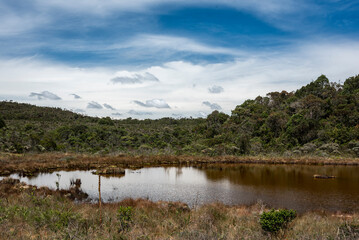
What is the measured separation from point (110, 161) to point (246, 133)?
107 ft

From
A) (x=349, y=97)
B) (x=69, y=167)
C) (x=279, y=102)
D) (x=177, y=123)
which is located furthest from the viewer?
(x=177, y=123)

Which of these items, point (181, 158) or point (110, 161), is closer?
point (110, 161)

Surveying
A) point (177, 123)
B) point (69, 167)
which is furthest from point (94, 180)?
point (177, 123)

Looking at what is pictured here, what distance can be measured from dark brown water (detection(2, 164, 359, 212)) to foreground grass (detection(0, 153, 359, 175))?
367 centimetres

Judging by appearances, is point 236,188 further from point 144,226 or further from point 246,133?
point 246,133

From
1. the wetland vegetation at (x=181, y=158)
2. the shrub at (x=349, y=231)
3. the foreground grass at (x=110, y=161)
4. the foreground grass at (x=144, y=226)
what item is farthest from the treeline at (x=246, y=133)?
the shrub at (x=349, y=231)

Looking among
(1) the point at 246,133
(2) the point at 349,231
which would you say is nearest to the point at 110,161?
(2) the point at 349,231

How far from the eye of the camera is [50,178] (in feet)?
81.8

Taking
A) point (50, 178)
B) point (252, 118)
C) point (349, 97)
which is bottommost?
point (50, 178)

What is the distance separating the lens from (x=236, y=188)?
Answer: 70.4ft

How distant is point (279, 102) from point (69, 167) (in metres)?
58.6

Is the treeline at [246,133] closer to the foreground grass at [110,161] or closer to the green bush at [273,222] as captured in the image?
the foreground grass at [110,161]

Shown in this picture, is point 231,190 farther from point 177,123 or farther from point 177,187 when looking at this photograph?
point 177,123

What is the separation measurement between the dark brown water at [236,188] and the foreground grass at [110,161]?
3674 mm
